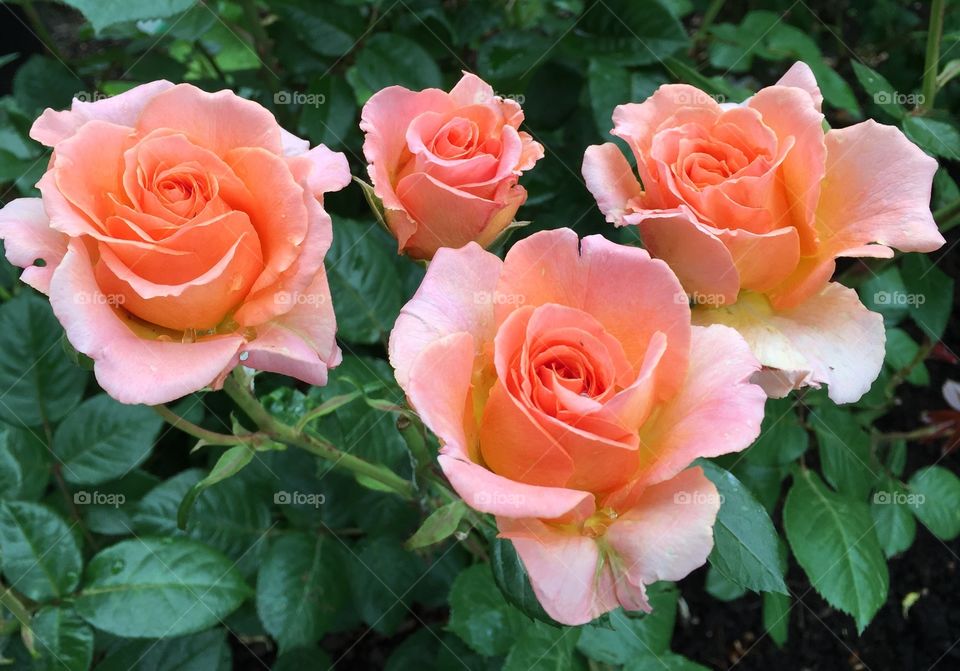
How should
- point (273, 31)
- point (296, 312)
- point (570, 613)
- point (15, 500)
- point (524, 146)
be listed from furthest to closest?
1. point (273, 31)
2. point (15, 500)
3. point (524, 146)
4. point (296, 312)
5. point (570, 613)

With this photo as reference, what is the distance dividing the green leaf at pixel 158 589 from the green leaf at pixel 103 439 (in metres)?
0.21

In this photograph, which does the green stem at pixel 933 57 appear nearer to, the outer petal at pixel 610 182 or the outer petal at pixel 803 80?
the outer petal at pixel 803 80

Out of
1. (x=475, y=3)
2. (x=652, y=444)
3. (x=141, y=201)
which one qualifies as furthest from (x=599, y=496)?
(x=475, y=3)

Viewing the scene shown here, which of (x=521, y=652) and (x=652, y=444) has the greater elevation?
(x=652, y=444)

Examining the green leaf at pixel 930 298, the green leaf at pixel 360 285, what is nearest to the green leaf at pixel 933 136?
the green leaf at pixel 930 298

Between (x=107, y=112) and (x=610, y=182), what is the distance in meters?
0.56

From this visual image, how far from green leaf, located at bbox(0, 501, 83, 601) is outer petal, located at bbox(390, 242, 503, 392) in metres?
0.72

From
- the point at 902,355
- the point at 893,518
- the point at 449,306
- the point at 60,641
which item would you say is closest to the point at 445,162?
the point at 449,306

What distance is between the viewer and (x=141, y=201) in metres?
0.76

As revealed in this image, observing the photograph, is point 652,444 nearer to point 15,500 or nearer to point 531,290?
point 531,290

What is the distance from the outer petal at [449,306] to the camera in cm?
73

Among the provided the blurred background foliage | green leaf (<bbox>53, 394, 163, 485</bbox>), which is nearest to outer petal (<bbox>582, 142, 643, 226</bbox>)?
Result: the blurred background foliage

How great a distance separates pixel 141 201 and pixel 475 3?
4.25 ft

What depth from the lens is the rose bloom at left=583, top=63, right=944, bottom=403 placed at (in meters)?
0.84
